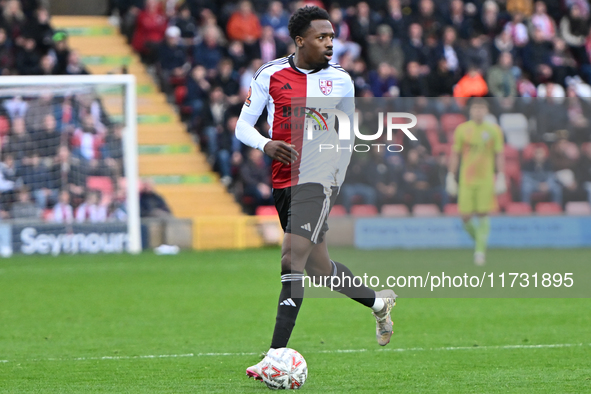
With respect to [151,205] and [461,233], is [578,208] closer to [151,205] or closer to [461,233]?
[461,233]

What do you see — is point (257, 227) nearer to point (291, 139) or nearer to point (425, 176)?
point (425, 176)

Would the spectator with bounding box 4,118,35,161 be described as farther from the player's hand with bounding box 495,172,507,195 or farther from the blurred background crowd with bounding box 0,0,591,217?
the player's hand with bounding box 495,172,507,195

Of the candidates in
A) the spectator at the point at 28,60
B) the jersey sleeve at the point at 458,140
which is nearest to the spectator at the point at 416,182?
the jersey sleeve at the point at 458,140

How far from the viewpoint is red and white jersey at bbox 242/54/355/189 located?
565cm

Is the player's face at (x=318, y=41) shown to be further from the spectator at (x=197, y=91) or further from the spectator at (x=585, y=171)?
the spectator at (x=197, y=91)

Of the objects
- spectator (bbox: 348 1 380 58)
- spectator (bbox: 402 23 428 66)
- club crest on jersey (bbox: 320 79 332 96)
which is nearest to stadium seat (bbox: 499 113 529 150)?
spectator (bbox: 402 23 428 66)

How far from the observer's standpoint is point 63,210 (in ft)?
51.8

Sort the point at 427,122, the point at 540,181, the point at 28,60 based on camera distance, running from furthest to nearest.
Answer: the point at 427,122
the point at 28,60
the point at 540,181

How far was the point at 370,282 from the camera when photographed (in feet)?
35.4

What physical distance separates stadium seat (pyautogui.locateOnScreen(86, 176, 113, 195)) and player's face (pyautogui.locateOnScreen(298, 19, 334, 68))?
11.1 meters

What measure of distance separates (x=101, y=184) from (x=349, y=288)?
11135 millimetres

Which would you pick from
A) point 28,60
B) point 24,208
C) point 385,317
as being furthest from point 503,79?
point 385,317

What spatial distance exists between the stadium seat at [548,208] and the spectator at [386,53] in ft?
A: 15.0

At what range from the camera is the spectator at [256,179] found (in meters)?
17.7
